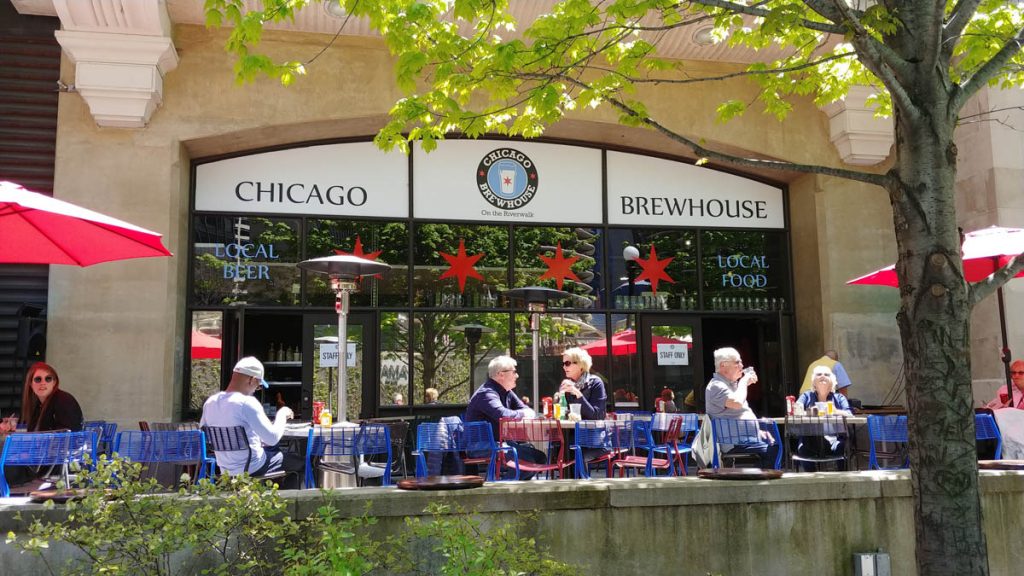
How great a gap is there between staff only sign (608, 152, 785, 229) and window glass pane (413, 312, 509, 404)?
2413 mm

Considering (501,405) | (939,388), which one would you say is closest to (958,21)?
(939,388)

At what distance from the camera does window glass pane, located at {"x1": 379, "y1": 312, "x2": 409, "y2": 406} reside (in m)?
11.4

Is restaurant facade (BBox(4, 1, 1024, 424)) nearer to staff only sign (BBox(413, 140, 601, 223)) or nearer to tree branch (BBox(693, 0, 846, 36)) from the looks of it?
staff only sign (BBox(413, 140, 601, 223))

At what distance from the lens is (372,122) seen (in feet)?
37.2

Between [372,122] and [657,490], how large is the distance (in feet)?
25.7

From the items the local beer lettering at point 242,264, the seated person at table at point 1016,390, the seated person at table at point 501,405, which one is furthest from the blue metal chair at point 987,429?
the local beer lettering at point 242,264

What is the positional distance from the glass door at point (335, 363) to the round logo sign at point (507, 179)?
2347mm

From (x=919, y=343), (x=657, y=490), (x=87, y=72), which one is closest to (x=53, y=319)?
(x=87, y=72)

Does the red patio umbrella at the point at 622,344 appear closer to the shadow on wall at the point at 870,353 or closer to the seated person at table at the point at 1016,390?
the shadow on wall at the point at 870,353

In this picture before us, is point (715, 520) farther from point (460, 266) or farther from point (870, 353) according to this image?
point (870, 353)

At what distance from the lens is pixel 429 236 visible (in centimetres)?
1171

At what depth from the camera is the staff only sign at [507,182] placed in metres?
11.8

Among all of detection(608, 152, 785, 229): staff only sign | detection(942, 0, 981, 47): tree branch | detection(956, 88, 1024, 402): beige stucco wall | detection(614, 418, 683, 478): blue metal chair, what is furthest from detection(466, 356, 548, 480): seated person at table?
detection(956, 88, 1024, 402): beige stucco wall

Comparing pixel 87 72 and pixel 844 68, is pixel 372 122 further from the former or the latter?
pixel 844 68
